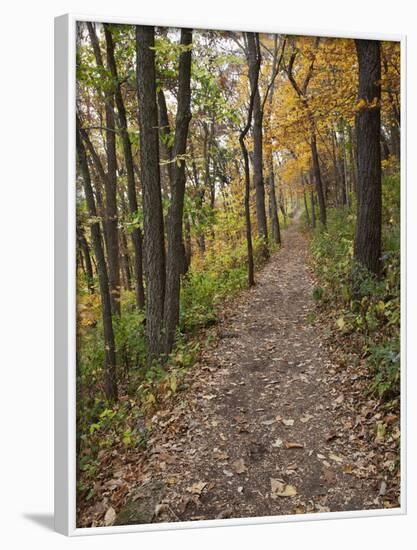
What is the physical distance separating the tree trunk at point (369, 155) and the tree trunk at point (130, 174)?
220 cm

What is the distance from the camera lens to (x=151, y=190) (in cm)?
521

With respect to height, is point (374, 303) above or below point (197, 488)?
above

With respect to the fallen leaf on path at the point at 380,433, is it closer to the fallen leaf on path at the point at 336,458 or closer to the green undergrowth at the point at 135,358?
the fallen leaf on path at the point at 336,458

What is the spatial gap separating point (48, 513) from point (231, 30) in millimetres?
4317

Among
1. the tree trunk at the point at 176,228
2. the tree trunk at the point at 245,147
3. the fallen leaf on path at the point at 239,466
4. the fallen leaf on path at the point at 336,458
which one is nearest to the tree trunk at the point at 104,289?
the tree trunk at the point at 176,228

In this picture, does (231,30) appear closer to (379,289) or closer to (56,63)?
(56,63)

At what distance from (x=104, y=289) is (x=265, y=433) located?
1.87 m

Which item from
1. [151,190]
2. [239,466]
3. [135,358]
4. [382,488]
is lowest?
[382,488]

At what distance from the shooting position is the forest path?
14.4 ft

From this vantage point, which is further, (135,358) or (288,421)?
(135,358)

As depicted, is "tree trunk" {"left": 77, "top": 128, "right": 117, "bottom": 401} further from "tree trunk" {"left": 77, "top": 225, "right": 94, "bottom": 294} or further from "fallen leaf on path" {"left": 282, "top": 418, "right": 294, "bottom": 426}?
"fallen leaf on path" {"left": 282, "top": 418, "right": 294, "bottom": 426}

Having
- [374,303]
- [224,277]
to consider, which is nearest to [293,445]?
[374,303]

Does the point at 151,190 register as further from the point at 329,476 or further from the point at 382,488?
the point at 382,488

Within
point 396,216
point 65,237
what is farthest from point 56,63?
point 396,216
